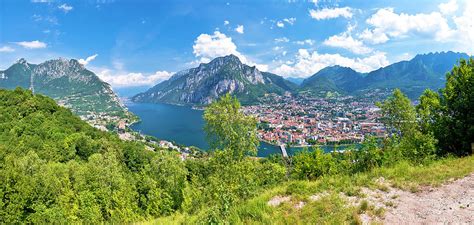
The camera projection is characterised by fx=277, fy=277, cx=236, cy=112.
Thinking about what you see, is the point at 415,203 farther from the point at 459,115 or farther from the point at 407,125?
the point at 407,125

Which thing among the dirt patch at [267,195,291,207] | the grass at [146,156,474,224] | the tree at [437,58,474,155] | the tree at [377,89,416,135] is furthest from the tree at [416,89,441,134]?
the dirt patch at [267,195,291,207]

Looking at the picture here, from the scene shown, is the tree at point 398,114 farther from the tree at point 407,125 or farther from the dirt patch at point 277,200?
the dirt patch at point 277,200

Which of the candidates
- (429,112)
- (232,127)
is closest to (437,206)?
(429,112)

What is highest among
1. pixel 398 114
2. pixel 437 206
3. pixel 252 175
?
pixel 398 114

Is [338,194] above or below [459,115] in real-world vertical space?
below

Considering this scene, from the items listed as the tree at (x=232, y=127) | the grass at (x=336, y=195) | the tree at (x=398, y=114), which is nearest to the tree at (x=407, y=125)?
the tree at (x=398, y=114)

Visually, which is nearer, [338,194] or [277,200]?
[338,194]

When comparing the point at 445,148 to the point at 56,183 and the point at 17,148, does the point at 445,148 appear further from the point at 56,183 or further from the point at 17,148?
the point at 17,148
